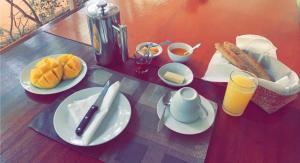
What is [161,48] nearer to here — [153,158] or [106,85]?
[106,85]

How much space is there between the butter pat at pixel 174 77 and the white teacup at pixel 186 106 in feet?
0.49

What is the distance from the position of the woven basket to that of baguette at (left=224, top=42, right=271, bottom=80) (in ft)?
0.21

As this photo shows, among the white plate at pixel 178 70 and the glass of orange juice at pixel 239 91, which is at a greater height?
the glass of orange juice at pixel 239 91

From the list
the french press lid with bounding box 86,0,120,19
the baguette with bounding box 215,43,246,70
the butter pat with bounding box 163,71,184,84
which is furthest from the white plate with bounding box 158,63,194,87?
the french press lid with bounding box 86,0,120,19

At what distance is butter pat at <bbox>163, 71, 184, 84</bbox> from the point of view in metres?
0.82

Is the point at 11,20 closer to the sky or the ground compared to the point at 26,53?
closer to the ground

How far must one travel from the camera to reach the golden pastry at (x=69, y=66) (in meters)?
0.81

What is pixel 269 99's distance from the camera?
0.71 metres

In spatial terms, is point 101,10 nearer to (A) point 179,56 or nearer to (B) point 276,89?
(A) point 179,56

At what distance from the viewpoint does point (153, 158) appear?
606mm

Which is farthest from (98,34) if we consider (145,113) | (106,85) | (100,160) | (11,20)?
(11,20)

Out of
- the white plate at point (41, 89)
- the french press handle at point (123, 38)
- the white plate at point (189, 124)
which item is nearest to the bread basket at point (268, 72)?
the white plate at point (189, 124)

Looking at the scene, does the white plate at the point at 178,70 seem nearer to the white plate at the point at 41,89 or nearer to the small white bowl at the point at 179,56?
the small white bowl at the point at 179,56

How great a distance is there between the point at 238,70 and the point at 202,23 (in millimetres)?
497
